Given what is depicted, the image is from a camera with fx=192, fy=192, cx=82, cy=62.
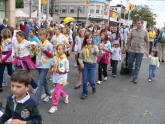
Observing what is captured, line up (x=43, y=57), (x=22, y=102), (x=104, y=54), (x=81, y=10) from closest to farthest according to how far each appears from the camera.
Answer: (x=22, y=102) < (x=43, y=57) < (x=104, y=54) < (x=81, y=10)

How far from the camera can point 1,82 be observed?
17.2 feet

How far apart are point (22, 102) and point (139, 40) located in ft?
17.8

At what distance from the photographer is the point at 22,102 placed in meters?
Answer: 2.10

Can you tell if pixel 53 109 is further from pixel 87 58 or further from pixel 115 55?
pixel 115 55

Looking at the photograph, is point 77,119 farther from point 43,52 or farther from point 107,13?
point 107,13

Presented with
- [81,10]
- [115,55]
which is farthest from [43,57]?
[81,10]

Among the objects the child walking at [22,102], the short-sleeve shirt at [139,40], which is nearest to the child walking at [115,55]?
the short-sleeve shirt at [139,40]

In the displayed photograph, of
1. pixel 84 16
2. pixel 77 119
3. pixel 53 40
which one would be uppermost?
pixel 84 16

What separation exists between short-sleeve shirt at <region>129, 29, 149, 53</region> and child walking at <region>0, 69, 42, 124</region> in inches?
206

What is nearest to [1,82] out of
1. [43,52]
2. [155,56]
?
[43,52]

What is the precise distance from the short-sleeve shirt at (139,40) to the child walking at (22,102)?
5.23m

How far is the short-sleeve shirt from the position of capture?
6655mm

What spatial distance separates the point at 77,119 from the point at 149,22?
4730 centimetres

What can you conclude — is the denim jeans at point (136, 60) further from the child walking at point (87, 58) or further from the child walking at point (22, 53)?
the child walking at point (22, 53)
